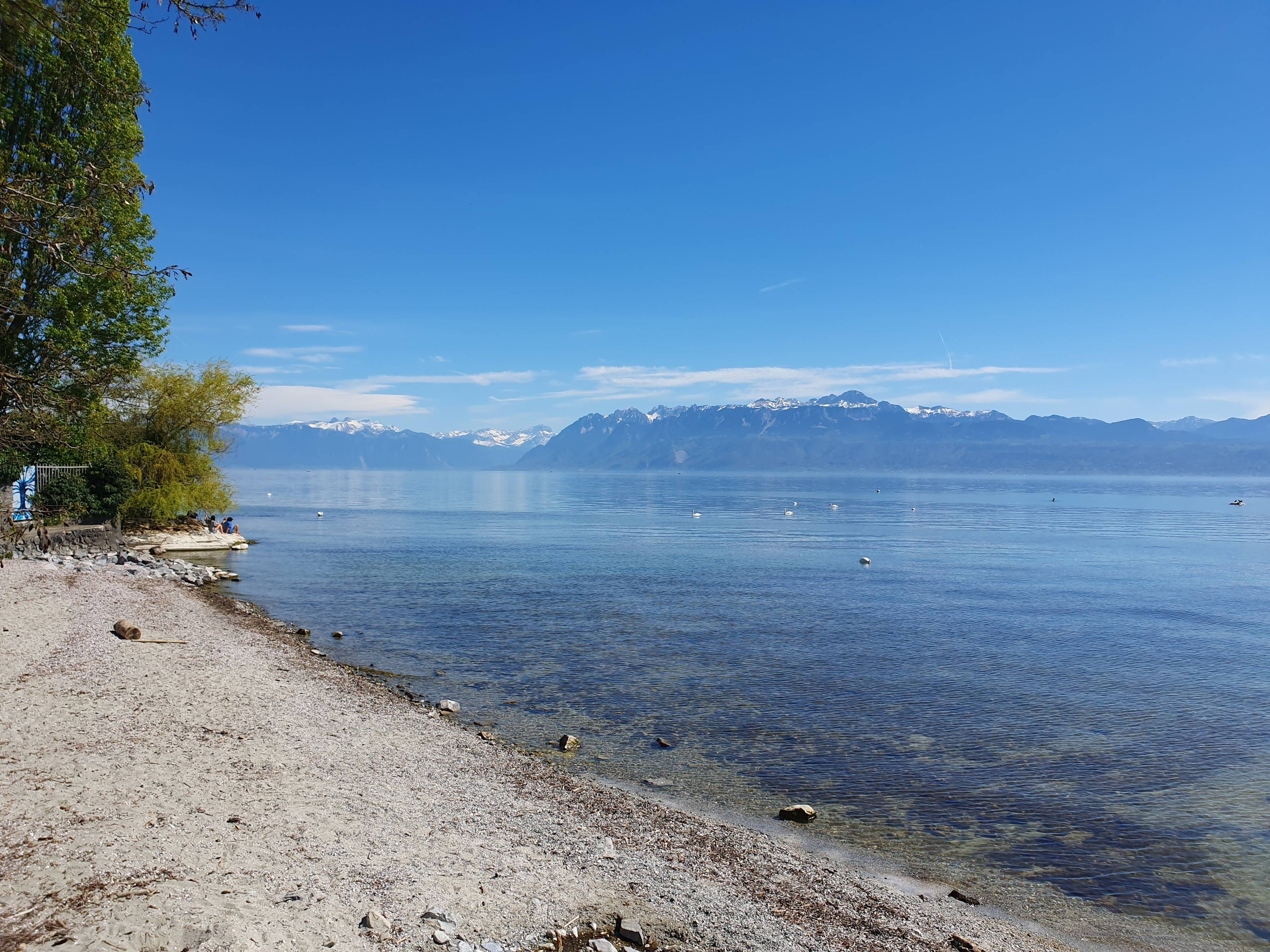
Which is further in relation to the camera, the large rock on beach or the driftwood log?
the driftwood log

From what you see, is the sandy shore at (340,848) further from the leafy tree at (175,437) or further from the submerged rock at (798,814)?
the leafy tree at (175,437)

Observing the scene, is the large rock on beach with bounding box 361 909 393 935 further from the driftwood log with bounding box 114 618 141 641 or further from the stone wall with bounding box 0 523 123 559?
the stone wall with bounding box 0 523 123 559

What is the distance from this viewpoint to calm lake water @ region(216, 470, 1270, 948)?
42.4ft

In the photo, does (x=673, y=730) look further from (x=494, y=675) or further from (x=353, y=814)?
(x=353, y=814)

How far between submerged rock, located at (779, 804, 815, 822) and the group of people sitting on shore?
54.6 m

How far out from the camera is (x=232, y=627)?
86.2 ft

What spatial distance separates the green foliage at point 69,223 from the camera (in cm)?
816

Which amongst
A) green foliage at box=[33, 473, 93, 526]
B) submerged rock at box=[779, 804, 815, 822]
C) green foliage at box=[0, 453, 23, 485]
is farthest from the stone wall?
submerged rock at box=[779, 804, 815, 822]

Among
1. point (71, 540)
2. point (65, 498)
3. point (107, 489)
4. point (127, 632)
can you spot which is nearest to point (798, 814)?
point (127, 632)

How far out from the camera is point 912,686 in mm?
22844

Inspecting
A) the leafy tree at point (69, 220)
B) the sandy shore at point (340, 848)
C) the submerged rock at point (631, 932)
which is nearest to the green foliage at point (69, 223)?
the leafy tree at point (69, 220)

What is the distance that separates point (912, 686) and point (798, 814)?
35.1 ft

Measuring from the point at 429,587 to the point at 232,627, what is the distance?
49.5 feet

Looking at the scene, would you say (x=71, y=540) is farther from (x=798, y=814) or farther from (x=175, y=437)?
(x=798, y=814)
